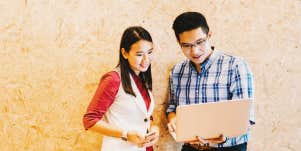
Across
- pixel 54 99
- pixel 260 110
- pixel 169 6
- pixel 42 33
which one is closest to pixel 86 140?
pixel 54 99

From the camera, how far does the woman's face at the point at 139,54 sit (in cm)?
134

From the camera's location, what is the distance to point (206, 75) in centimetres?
151

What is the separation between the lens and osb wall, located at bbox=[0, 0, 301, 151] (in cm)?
150

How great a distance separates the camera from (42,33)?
4.92ft

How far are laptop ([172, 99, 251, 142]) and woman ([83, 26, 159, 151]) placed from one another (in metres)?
0.15

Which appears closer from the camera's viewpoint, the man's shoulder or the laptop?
the laptop

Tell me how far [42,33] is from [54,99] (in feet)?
1.01

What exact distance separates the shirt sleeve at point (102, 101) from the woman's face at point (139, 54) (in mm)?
107

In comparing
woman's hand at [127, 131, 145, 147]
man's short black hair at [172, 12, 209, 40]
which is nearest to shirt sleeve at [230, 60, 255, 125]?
man's short black hair at [172, 12, 209, 40]

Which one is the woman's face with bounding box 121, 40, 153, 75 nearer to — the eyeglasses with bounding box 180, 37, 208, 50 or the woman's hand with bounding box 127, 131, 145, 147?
the eyeglasses with bounding box 180, 37, 208, 50

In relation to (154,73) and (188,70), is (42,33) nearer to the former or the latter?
(154,73)

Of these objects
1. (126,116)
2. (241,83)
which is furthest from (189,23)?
(126,116)

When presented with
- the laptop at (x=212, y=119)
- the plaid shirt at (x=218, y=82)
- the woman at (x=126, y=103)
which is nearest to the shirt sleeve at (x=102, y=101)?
the woman at (x=126, y=103)

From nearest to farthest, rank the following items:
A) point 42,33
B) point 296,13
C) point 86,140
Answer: point 42,33 → point 86,140 → point 296,13
